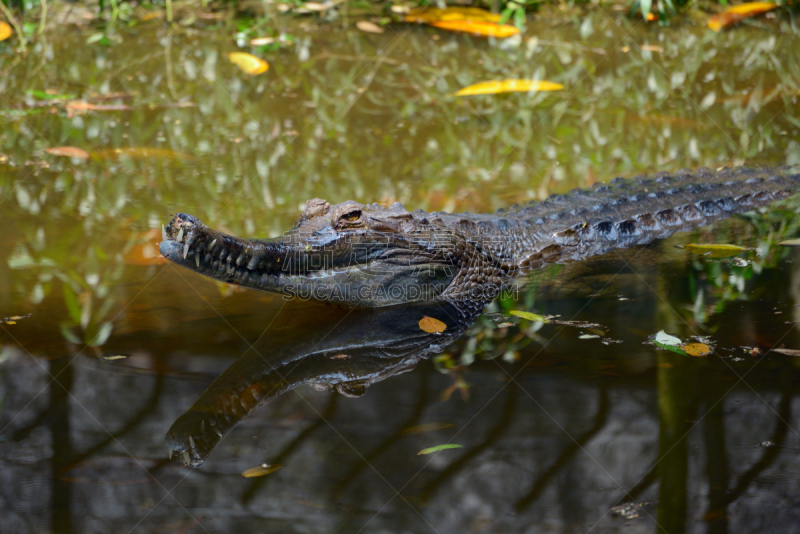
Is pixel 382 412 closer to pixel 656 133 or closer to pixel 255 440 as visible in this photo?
pixel 255 440

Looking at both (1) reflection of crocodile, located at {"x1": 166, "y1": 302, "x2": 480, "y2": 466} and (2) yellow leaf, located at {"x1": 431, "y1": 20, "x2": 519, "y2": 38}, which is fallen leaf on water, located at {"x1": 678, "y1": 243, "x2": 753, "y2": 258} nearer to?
(1) reflection of crocodile, located at {"x1": 166, "y1": 302, "x2": 480, "y2": 466}

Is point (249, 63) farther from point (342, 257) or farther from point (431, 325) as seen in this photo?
point (431, 325)

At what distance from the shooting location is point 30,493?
2.30 m

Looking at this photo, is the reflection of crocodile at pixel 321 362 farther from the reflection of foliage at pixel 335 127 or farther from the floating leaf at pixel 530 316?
the reflection of foliage at pixel 335 127

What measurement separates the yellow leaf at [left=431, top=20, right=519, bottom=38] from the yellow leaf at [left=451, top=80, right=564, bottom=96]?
170 centimetres

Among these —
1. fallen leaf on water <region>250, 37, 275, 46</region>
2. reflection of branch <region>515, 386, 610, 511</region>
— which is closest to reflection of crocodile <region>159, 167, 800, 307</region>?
reflection of branch <region>515, 386, 610, 511</region>

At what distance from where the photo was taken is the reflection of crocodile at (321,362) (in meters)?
2.67

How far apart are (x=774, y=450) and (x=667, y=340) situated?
2.60 feet

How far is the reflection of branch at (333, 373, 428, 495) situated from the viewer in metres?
2.39

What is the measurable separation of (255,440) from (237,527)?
0.44 metres

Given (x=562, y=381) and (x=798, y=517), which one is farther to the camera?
(x=562, y=381)

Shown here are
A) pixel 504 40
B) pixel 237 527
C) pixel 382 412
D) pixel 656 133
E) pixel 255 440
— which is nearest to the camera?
pixel 237 527

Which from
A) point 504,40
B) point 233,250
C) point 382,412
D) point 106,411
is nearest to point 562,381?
point 382,412

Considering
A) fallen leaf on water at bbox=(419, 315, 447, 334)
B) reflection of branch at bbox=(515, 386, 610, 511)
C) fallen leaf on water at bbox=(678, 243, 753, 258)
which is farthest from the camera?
fallen leaf on water at bbox=(678, 243, 753, 258)
